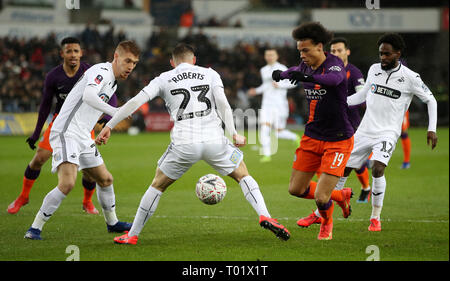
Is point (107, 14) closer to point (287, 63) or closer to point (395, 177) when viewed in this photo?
point (287, 63)

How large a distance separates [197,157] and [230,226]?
1.88 metres

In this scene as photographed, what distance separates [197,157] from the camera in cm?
651

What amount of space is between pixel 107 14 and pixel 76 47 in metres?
24.5

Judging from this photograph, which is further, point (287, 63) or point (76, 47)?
point (287, 63)

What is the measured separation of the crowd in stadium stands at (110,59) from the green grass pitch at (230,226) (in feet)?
37.9

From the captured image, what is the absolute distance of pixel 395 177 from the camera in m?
13.6

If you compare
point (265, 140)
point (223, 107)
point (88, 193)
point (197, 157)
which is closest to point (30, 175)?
point (88, 193)

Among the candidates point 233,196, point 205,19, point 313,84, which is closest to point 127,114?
point 313,84

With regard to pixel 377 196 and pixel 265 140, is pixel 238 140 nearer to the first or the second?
pixel 377 196

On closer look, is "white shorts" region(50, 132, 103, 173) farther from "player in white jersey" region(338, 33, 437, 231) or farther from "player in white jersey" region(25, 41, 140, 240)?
"player in white jersey" region(338, 33, 437, 231)

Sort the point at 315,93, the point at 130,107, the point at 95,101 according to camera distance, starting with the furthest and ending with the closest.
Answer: the point at 315,93, the point at 95,101, the point at 130,107

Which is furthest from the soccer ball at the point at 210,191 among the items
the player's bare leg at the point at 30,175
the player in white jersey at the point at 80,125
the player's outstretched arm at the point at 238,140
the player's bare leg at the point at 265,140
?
the player's bare leg at the point at 265,140

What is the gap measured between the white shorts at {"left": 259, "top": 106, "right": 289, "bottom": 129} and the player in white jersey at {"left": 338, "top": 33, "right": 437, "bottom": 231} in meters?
7.33

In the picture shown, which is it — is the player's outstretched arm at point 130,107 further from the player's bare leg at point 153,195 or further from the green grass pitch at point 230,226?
the green grass pitch at point 230,226
